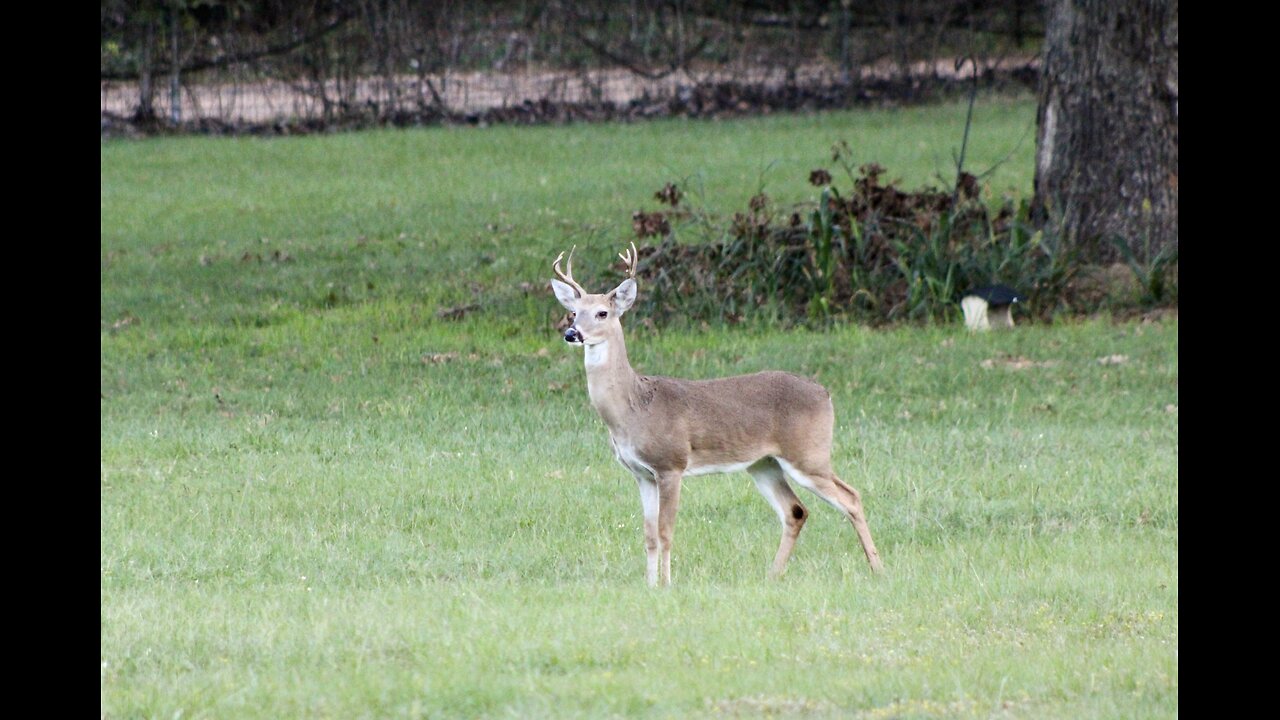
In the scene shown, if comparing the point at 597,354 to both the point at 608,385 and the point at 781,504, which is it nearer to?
the point at 608,385

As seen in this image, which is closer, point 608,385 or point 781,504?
point 608,385

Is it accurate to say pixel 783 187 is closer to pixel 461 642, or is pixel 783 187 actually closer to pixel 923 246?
pixel 923 246

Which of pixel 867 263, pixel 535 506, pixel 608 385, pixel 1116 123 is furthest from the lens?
pixel 1116 123

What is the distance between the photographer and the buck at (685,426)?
812 cm

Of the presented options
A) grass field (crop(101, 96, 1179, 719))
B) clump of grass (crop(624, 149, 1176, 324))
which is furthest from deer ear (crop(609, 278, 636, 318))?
clump of grass (crop(624, 149, 1176, 324))

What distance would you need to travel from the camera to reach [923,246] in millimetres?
15891

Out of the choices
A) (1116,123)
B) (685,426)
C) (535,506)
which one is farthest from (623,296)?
(1116,123)

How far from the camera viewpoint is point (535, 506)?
9.68 meters

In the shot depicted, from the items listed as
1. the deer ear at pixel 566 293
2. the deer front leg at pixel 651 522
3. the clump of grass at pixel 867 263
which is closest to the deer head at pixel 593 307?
the deer ear at pixel 566 293

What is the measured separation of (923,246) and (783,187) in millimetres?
6192

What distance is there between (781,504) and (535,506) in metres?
1.68

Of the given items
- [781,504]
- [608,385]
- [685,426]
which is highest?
[608,385]

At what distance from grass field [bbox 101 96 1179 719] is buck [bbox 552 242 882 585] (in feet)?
1.00
